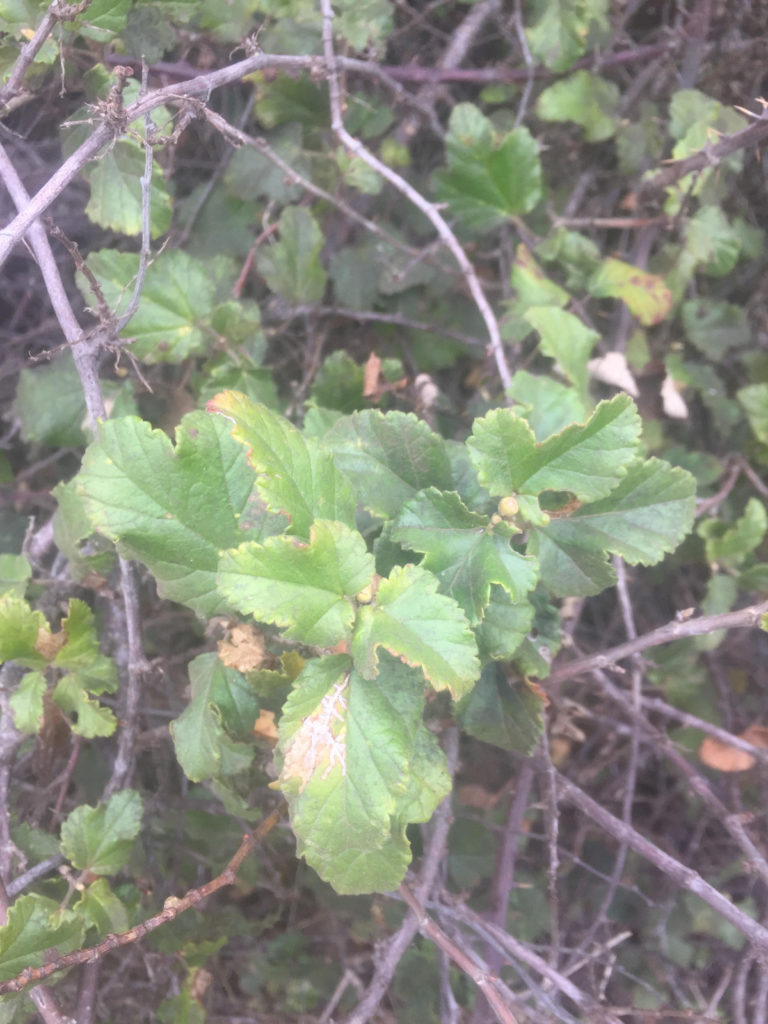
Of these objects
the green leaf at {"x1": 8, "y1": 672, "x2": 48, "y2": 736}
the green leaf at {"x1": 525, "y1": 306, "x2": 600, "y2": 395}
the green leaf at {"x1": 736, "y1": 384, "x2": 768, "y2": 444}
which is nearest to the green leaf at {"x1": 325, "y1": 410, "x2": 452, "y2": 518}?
the green leaf at {"x1": 525, "y1": 306, "x2": 600, "y2": 395}

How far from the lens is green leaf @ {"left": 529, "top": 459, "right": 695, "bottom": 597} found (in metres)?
1.08

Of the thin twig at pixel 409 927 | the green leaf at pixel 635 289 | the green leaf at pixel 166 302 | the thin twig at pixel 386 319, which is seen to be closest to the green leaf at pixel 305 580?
the thin twig at pixel 409 927

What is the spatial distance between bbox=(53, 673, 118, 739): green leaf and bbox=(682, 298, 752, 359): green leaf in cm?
160

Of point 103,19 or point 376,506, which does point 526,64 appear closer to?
point 103,19

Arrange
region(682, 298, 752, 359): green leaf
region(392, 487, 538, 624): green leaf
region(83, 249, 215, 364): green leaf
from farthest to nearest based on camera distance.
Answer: region(682, 298, 752, 359): green leaf < region(83, 249, 215, 364): green leaf < region(392, 487, 538, 624): green leaf

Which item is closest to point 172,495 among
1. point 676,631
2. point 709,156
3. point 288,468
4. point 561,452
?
point 288,468

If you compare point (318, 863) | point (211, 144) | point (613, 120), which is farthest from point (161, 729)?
point (613, 120)

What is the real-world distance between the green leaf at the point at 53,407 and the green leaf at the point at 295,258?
0.46 meters

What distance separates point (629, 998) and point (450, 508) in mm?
1726

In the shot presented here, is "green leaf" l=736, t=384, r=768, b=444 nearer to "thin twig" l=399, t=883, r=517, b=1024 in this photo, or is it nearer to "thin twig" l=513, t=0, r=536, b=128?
"thin twig" l=513, t=0, r=536, b=128

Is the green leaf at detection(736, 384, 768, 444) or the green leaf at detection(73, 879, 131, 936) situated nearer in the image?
the green leaf at detection(73, 879, 131, 936)

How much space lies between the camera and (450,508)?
1006 mm

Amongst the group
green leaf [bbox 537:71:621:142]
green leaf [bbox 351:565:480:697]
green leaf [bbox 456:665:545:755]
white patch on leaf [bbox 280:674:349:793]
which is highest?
green leaf [bbox 537:71:621:142]

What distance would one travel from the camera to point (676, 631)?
1.12 metres
